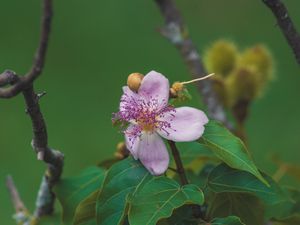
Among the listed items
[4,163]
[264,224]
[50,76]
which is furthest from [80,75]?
[264,224]

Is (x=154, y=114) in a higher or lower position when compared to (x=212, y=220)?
higher

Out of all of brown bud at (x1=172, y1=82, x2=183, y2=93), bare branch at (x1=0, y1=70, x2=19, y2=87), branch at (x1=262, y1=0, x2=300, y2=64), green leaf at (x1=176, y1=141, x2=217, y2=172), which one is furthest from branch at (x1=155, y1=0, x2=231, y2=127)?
bare branch at (x1=0, y1=70, x2=19, y2=87)

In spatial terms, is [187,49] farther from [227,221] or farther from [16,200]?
[227,221]

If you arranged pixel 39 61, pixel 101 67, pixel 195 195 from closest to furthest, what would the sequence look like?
1. pixel 39 61
2. pixel 195 195
3. pixel 101 67

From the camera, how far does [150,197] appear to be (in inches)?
41.0

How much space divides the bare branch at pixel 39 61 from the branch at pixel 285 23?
14.2 inches

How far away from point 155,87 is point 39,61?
0.23 metres

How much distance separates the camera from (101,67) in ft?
14.9

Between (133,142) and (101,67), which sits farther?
(101,67)

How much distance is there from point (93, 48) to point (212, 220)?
146 inches

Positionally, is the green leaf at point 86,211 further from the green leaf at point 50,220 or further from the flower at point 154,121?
the green leaf at point 50,220

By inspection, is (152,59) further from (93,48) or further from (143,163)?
(143,163)

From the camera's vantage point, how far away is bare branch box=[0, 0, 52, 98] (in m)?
0.90

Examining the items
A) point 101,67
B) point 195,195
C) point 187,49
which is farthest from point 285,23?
point 101,67
